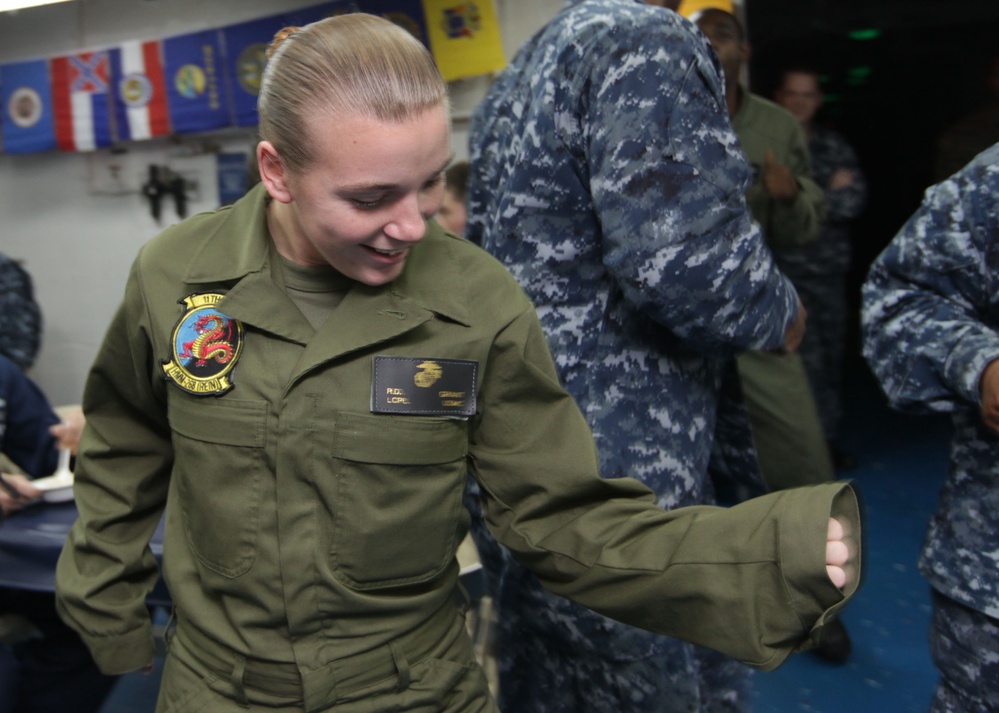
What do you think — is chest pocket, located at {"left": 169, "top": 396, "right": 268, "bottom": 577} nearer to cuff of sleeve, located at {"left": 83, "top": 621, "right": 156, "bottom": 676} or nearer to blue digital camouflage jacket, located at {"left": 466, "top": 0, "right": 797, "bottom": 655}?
cuff of sleeve, located at {"left": 83, "top": 621, "right": 156, "bottom": 676}

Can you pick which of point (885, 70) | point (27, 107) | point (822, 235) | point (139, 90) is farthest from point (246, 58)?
point (885, 70)

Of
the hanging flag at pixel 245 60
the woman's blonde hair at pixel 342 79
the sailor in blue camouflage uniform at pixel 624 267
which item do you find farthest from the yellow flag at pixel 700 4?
the woman's blonde hair at pixel 342 79

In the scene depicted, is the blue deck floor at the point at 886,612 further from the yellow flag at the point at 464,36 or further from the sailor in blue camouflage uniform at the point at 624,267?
the yellow flag at the point at 464,36

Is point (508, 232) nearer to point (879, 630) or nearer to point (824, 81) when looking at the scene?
point (879, 630)

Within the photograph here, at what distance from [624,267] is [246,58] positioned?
341cm

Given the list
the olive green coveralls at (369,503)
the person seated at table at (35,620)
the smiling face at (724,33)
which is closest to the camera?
the olive green coveralls at (369,503)

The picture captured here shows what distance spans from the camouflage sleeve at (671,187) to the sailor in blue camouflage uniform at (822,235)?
8.25 feet

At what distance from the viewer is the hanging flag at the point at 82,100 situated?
4605mm

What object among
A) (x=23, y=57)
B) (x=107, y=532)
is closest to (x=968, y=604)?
Result: (x=107, y=532)

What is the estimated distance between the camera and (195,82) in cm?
449

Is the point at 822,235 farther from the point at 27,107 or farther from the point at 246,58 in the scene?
the point at 27,107

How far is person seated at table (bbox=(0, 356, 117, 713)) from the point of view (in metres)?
2.28

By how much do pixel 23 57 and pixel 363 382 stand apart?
4.30 metres

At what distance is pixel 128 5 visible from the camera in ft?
14.8
